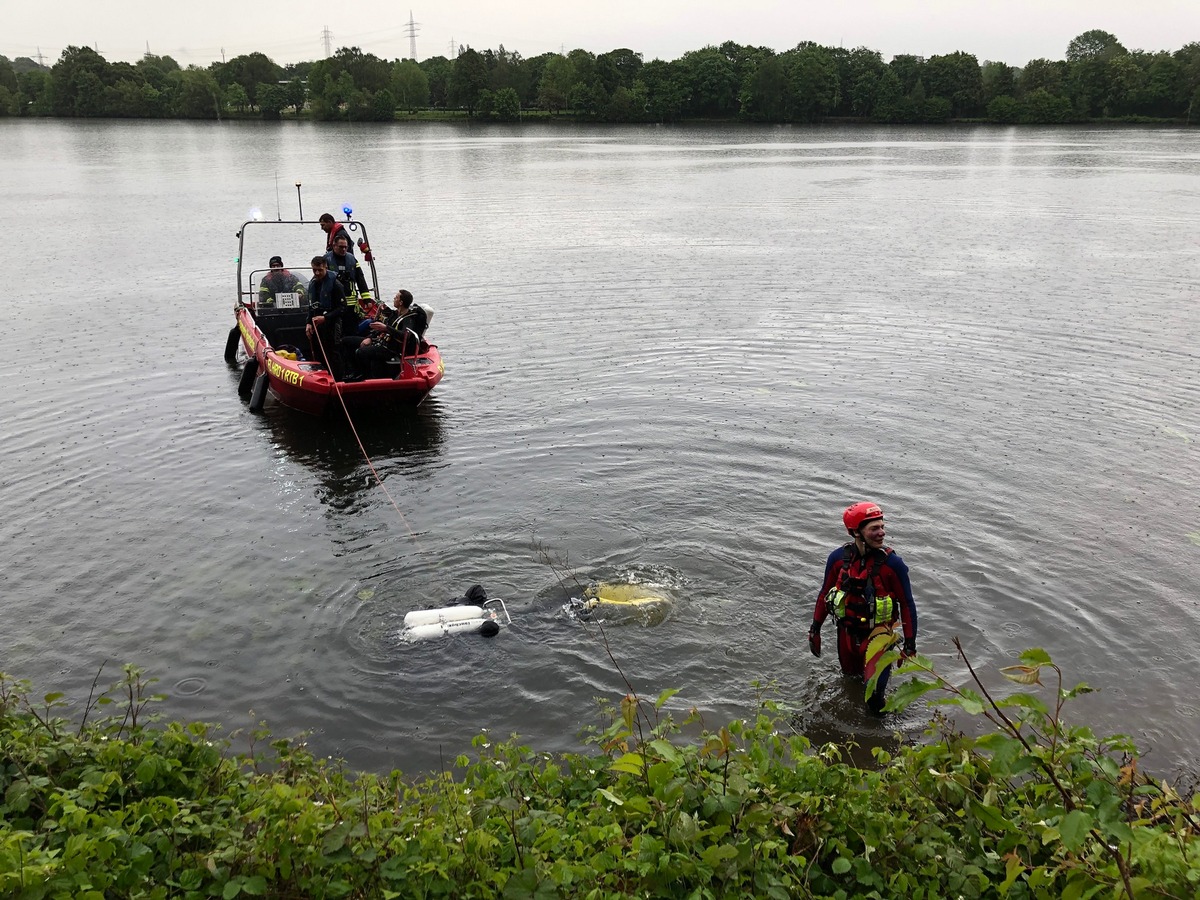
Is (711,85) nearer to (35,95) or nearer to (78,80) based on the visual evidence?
(78,80)

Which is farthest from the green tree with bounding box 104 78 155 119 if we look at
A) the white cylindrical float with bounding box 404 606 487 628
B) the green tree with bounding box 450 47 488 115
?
the white cylindrical float with bounding box 404 606 487 628

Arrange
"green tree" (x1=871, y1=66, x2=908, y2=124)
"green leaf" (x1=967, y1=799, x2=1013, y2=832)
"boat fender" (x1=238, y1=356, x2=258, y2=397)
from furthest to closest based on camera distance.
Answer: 1. "green tree" (x1=871, y1=66, x2=908, y2=124)
2. "boat fender" (x1=238, y1=356, x2=258, y2=397)
3. "green leaf" (x1=967, y1=799, x2=1013, y2=832)

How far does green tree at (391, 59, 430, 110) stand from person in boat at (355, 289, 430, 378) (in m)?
117

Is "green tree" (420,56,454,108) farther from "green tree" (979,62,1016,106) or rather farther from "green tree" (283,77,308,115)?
"green tree" (979,62,1016,106)

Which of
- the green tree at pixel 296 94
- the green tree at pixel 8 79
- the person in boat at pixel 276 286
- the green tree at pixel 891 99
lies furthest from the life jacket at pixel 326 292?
the green tree at pixel 8 79

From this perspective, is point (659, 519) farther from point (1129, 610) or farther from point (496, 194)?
point (496, 194)

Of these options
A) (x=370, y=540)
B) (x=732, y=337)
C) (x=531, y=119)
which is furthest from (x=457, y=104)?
(x=370, y=540)

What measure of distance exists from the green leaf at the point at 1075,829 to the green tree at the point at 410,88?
12892 cm

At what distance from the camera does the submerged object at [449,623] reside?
801 cm

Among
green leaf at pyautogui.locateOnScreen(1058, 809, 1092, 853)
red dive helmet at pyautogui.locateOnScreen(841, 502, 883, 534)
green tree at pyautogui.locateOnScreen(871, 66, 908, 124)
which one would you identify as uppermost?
green tree at pyautogui.locateOnScreen(871, 66, 908, 124)

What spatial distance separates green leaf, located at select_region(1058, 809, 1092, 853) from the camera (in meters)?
2.76

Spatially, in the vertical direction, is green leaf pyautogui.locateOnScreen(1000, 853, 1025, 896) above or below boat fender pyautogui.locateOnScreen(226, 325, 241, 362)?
below

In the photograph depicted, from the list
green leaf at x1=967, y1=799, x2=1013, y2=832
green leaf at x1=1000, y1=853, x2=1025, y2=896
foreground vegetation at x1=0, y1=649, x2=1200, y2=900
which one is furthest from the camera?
green leaf at x1=967, y1=799, x2=1013, y2=832

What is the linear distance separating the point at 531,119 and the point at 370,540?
11200 cm
